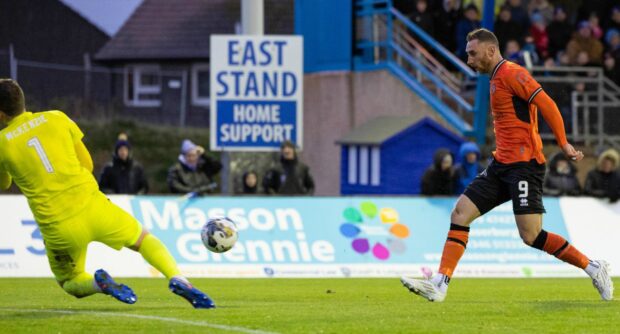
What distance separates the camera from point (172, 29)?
51531mm

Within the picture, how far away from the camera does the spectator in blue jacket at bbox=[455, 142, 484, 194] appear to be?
20.7 meters

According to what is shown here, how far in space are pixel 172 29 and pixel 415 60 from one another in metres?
26.1

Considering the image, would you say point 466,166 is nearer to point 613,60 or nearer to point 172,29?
point 613,60

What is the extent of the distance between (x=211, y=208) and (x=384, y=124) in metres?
6.91

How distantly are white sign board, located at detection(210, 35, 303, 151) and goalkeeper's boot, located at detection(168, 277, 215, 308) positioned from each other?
→ 10013 millimetres

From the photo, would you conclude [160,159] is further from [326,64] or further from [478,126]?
[478,126]

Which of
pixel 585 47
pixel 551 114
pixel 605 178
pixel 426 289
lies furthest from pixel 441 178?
pixel 551 114

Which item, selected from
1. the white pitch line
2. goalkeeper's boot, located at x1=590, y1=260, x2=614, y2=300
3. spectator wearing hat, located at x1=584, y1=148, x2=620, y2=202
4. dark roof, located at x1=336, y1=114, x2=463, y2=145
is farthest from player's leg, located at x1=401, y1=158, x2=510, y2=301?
dark roof, located at x1=336, y1=114, x2=463, y2=145

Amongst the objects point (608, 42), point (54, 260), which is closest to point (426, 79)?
point (608, 42)

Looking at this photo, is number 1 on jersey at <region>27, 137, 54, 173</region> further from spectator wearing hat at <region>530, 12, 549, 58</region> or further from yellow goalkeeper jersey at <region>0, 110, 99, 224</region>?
spectator wearing hat at <region>530, 12, 549, 58</region>

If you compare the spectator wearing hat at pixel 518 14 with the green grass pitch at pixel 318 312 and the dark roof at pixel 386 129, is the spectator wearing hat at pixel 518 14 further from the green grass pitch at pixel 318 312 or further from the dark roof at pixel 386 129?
the green grass pitch at pixel 318 312

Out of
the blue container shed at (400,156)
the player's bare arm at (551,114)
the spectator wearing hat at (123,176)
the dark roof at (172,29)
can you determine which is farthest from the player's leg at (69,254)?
the dark roof at (172,29)

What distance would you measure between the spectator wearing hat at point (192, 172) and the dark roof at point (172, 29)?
28.8 m

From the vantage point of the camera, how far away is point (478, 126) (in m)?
24.6
